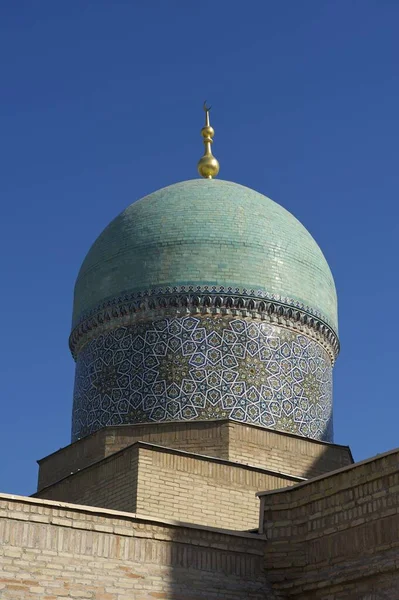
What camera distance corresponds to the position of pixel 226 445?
8500 mm

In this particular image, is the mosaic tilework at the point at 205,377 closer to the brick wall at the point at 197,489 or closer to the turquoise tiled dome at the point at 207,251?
the turquoise tiled dome at the point at 207,251

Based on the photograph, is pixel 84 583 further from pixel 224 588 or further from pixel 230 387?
pixel 230 387

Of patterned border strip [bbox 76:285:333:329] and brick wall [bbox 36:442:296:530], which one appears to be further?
patterned border strip [bbox 76:285:333:329]

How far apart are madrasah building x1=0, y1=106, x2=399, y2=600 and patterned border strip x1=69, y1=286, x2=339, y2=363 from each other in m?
0.01

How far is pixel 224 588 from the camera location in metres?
6.71

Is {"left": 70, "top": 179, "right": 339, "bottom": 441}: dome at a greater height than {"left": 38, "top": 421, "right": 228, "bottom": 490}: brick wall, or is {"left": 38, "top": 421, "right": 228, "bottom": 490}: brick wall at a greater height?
{"left": 70, "top": 179, "right": 339, "bottom": 441}: dome

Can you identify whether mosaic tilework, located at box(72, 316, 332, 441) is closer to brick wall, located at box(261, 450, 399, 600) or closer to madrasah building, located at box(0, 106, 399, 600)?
madrasah building, located at box(0, 106, 399, 600)

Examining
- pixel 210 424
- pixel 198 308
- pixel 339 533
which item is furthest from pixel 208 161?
pixel 339 533

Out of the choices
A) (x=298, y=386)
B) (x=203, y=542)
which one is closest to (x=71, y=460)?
(x=298, y=386)

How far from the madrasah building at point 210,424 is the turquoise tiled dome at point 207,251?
0.02m

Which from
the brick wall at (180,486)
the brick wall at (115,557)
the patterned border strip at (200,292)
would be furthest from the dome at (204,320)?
the brick wall at (115,557)

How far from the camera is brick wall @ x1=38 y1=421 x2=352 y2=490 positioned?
28.0 ft

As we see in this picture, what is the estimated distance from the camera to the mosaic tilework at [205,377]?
889 cm

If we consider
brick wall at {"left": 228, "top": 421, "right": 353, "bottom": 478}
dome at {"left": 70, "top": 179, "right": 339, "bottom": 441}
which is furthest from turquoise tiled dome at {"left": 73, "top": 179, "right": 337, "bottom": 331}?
brick wall at {"left": 228, "top": 421, "right": 353, "bottom": 478}
